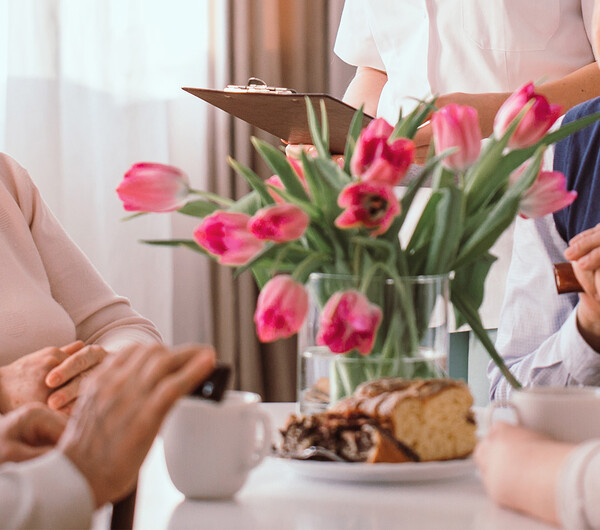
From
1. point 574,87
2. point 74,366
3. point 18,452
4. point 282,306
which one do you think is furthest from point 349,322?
point 574,87

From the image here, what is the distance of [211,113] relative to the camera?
101 inches

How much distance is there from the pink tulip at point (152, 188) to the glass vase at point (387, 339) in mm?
135

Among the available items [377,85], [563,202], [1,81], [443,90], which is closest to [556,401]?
[563,202]

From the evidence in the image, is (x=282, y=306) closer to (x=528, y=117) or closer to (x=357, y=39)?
(x=528, y=117)

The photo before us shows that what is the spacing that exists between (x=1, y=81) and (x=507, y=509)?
2.06m

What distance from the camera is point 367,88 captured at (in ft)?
6.51

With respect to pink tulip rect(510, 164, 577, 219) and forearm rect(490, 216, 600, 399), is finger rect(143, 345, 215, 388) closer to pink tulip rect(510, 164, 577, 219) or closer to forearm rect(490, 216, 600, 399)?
pink tulip rect(510, 164, 577, 219)

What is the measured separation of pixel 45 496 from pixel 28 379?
0.47 meters

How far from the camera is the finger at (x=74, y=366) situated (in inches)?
37.3

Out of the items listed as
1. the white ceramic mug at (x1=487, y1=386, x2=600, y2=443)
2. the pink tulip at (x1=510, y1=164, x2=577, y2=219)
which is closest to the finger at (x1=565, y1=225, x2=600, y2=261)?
the pink tulip at (x1=510, y1=164, x2=577, y2=219)

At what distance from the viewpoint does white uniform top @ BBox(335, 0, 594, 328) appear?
1711 mm

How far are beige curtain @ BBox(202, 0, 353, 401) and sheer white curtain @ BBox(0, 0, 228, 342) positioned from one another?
0.04 meters

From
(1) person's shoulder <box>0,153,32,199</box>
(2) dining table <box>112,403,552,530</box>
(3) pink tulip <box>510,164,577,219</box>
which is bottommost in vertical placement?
(2) dining table <box>112,403,552,530</box>

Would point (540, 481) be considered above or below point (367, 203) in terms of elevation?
below
